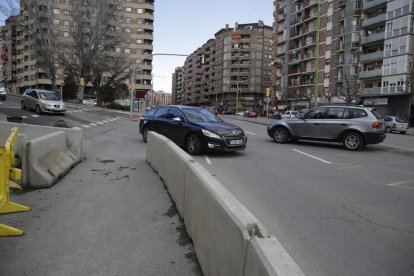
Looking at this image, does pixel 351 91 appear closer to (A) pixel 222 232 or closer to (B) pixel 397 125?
(B) pixel 397 125

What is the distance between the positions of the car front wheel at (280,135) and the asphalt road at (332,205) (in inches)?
141

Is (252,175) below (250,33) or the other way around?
below

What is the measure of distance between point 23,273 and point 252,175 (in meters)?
5.44

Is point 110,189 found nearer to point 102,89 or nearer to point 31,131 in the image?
point 31,131

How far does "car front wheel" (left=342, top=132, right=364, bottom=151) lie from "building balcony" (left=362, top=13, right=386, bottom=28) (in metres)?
45.0

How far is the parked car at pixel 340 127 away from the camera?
1307 cm

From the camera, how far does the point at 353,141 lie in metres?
13.3

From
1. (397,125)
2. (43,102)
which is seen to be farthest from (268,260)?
(397,125)

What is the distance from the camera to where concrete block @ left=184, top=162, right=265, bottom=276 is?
97.1 inches

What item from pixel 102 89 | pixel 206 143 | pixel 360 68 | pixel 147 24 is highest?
pixel 147 24

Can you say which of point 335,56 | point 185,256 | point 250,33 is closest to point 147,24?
point 250,33

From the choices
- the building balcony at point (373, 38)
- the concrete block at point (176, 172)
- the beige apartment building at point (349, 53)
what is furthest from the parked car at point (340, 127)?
the building balcony at point (373, 38)

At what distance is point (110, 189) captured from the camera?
669 cm

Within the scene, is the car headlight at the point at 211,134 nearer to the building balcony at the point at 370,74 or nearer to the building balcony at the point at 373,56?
the building balcony at the point at 370,74
